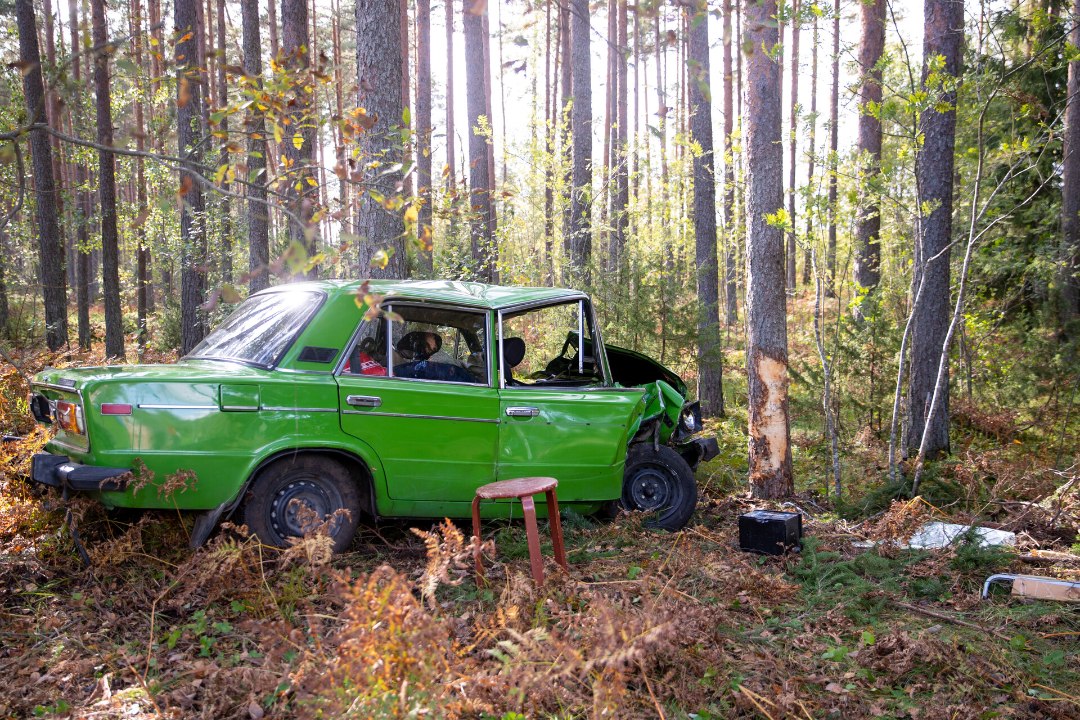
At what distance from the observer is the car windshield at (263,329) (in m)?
5.51

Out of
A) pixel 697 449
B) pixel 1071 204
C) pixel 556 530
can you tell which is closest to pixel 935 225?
pixel 697 449

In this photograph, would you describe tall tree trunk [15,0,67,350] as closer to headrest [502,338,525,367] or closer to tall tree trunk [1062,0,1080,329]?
headrest [502,338,525,367]

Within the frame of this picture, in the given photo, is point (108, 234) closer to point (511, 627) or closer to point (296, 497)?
point (296, 497)

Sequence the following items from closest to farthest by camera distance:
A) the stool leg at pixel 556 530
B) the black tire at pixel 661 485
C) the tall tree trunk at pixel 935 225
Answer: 1. the stool leg at pixel 556 530
2. the black tire at pixel 661 485
3. the tall tree trunk at pixel 935 225

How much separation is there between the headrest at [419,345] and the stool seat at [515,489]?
1380 millimetres

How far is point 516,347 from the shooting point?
6758mm

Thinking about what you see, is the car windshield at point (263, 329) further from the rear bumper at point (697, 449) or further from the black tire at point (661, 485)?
the rear bumper at point (697, 449)

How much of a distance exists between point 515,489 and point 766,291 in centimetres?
394

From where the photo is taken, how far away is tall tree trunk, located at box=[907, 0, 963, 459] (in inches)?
365

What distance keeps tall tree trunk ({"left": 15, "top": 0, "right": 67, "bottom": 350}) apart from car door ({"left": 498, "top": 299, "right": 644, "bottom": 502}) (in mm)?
11935

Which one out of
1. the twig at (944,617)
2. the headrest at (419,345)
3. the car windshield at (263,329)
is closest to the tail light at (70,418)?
the car windshield at (263,329)

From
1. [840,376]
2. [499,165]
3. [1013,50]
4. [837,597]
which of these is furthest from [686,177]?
[499,165]

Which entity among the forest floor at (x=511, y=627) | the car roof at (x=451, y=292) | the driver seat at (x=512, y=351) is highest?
the car roof at (x=451, y=292)

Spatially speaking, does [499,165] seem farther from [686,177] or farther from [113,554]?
[113,554]
